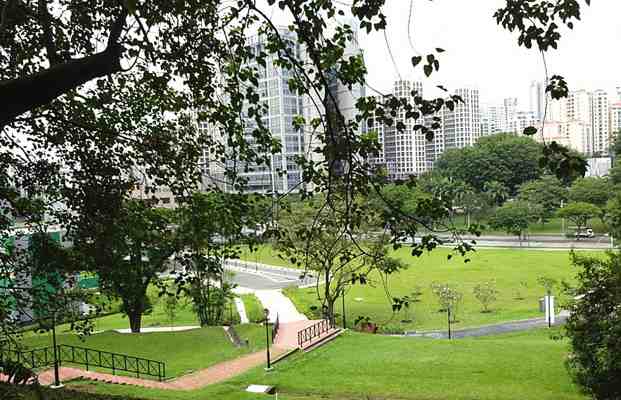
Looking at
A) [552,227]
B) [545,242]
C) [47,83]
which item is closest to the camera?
[47,83]

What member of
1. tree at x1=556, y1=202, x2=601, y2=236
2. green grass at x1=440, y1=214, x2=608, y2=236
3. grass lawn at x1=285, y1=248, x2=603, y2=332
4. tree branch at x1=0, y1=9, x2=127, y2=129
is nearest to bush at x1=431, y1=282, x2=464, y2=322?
grass lawn at x1=285, y1=248, x2=603, y2=332

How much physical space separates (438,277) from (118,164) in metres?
25.7

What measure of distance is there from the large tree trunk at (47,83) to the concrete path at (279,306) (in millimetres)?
17569

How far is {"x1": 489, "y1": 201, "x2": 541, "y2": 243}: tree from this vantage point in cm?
4088

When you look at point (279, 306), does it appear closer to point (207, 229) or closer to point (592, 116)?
point (207, 229)

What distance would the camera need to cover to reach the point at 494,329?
19047mm

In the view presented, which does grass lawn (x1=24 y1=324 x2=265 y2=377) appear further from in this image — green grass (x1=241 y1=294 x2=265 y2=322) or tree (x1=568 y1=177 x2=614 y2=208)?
tree (x1=568 y1=177 x2=614 y2=208)

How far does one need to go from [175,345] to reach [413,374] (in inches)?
308

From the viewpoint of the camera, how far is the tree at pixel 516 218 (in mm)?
40875

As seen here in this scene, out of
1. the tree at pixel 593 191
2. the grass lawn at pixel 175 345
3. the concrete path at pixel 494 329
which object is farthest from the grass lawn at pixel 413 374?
the tree at pixel 593 191

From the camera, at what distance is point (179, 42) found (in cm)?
523

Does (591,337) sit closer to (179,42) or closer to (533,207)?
(179,42)

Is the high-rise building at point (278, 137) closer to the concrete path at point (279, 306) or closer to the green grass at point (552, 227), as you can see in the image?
the concrete path at point (279, 306)

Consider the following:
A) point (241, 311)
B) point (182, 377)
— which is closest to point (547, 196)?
point (241, 311)
